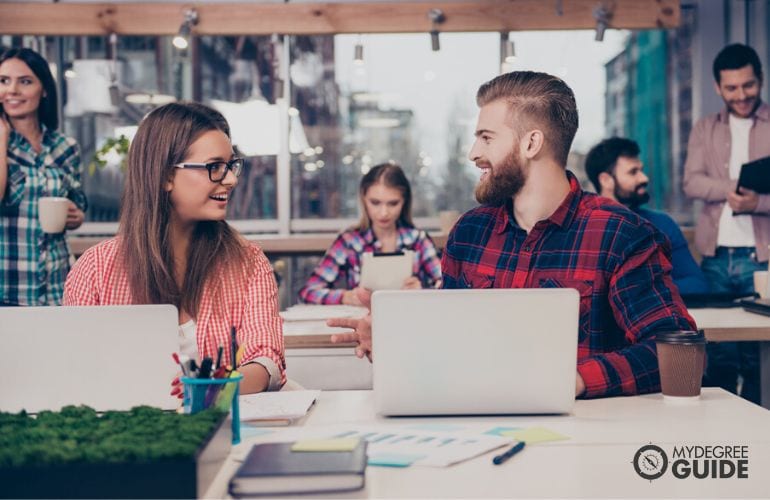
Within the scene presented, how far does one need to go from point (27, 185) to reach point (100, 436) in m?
2.71

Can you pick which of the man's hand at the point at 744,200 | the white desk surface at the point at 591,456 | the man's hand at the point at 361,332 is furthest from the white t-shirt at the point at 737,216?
the man's hand at the point at 361,332

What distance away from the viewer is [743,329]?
2945mm

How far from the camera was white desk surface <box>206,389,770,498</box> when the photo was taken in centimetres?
130

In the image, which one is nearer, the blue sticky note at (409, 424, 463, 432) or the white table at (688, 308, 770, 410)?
the blue sticky note at (409, 424, 463, 432)

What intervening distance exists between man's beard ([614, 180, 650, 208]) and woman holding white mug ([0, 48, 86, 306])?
2.43 meters

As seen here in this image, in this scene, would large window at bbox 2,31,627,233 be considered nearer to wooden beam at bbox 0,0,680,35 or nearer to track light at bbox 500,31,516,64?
track light at bbox 500,31,516,64

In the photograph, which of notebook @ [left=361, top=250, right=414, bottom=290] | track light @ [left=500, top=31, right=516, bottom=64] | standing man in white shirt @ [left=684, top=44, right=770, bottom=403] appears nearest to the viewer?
notebook @ [left=361, top=250, right=414, bottom=290]

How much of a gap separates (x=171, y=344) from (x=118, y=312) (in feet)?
0.36

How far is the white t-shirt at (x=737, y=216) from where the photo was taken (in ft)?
15.2

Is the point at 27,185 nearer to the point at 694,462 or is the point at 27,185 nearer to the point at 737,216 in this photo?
the point at 694,462

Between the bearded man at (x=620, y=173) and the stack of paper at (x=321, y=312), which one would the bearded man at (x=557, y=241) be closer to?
the stack of paper at (x=321, y=312)

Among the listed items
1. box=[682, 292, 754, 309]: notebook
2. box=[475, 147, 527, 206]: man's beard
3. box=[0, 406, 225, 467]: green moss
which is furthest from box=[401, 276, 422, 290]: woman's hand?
box=[0, 406, 225, 467]: green moss

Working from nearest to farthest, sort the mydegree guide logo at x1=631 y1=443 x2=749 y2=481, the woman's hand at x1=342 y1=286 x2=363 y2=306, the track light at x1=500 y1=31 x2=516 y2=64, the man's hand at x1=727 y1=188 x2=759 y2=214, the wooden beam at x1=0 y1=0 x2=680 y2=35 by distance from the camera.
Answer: the mydegree guide logo at x1=631 y1=443 x2=749 y2=481 < the woman's hand at x1=342 y1=286 x2=363 y2=306 < the man's hand at x1=727 y1=188 x2=759 y2=214 < the wooden beam at x1=0 y1=0 x2=680 y2=35 < the track light at x1=500 y1=31 x2=516 y2=64

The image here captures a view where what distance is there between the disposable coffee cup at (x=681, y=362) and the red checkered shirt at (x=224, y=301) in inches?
34.5
